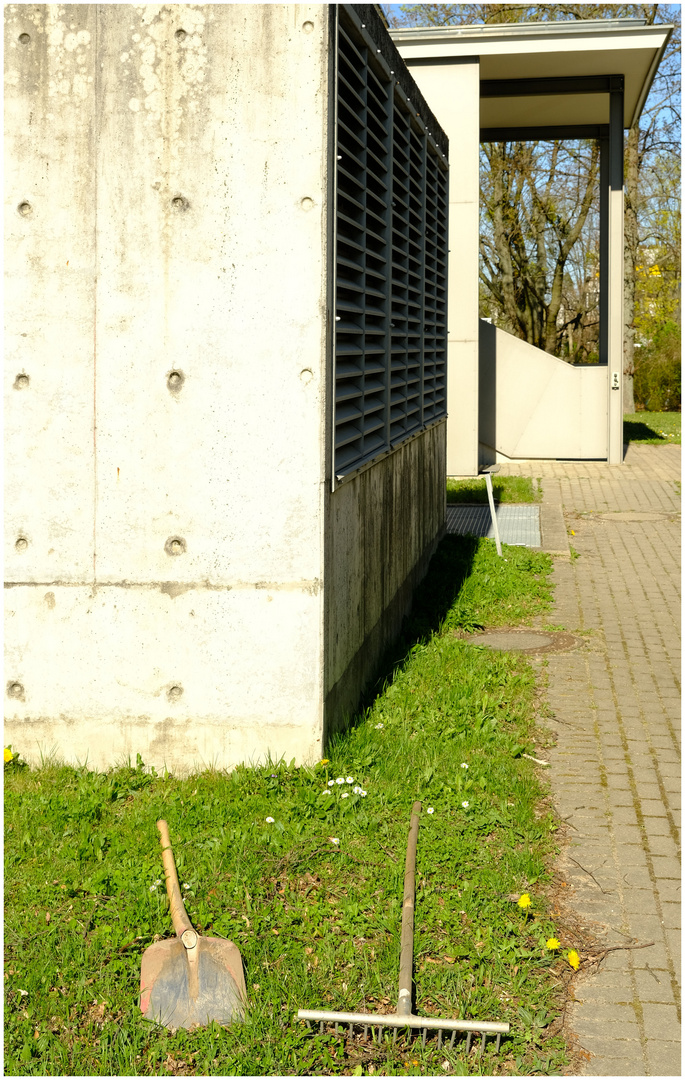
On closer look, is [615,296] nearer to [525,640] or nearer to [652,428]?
[652,428]

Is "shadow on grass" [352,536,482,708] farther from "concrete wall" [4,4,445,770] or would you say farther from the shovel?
the shovel

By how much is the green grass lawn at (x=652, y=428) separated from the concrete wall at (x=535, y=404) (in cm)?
364

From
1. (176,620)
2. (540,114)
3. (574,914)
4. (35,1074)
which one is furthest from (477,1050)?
(540,114)

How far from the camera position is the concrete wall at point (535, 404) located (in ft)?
59.2

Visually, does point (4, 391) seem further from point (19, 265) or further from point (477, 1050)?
point (477, 1050)

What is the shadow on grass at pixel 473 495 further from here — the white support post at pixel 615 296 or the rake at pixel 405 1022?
the rake at pixel 405 1022

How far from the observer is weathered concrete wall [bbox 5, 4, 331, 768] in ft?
15.8

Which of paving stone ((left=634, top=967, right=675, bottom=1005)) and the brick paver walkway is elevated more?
the brick paver walkway

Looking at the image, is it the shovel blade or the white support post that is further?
the white support post

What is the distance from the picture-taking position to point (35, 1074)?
306 cm

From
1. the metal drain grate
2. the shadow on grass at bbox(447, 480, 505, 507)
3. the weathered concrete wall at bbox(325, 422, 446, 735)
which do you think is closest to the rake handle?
the weathered concrete wall at bbox(325, 422, 446, 735)

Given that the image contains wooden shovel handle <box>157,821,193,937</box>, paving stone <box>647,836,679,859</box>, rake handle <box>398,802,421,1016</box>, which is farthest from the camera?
paving stone <box>647,836,679,859</box>

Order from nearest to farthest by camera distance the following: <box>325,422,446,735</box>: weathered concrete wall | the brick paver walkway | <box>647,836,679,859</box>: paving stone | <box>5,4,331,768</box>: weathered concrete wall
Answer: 1. the brick paver walkway
2. <box>647,836,679,859</box>: paving stone
3. <box>5,4,331,768</box>: weathered concrete wall
4. <box>325,422,446,735</box>: weathered concrete wall

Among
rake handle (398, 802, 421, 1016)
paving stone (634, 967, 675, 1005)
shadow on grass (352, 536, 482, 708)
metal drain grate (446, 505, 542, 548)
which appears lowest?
paving stone (634, 967, 675, 1005)
